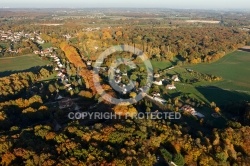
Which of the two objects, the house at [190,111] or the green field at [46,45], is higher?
the green field at [46,45]

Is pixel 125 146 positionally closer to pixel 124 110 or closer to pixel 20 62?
pixel 124 110

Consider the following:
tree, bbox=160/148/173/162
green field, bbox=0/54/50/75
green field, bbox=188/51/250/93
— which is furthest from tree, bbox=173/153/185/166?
green field, bbox=0/54/50/75

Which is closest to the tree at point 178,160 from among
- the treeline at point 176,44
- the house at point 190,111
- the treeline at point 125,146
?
the treeline at point 125,146

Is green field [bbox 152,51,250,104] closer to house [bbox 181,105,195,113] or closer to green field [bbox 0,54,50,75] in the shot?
house [bbox 181,105,195,113]

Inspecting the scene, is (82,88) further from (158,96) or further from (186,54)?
(186,54)

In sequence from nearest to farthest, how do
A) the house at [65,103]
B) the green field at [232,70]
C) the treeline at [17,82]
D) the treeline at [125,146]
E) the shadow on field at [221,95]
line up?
the treeline at [125,146]
the house at [65,103]
the shadow on field at [221,95]
the treeline at [17,82]
the green field at [232,70]

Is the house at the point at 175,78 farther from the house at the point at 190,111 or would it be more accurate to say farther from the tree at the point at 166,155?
the tree at the point at 166,155
